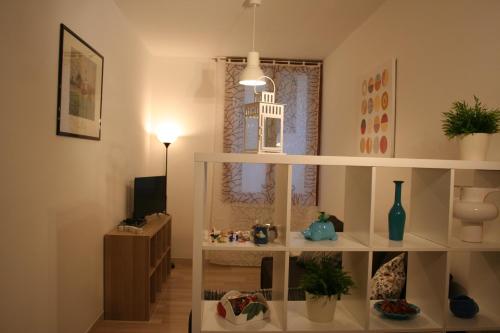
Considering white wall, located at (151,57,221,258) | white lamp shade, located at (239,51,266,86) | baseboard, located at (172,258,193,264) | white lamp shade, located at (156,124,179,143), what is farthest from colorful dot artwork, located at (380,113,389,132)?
baseboard, located at (172,258,193,264)

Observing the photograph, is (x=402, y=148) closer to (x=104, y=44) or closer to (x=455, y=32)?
(x=455, y=32)

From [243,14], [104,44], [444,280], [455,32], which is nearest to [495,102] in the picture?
[455,32]

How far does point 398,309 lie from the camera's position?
1678 mm

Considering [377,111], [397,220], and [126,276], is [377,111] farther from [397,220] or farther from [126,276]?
[126,276]

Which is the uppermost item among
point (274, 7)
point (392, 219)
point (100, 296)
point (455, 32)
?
point (274, 7)

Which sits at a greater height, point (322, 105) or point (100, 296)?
point (322, 105)

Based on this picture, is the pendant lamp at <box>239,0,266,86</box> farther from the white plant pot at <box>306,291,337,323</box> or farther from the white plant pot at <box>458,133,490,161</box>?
the white plant pot at <box>306,291,337,323</box>

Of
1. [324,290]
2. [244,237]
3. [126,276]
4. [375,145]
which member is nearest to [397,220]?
[324,290]

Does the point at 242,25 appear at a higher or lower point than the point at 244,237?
higher

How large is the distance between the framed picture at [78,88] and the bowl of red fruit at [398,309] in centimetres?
205

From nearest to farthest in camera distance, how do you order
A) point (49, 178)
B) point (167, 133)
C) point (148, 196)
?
point (49, 178)
point (148, 196)
point (167, 133)

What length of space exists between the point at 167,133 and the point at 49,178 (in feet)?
8.76

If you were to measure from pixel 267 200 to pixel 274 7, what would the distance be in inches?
99.3

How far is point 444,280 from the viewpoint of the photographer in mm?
1635
